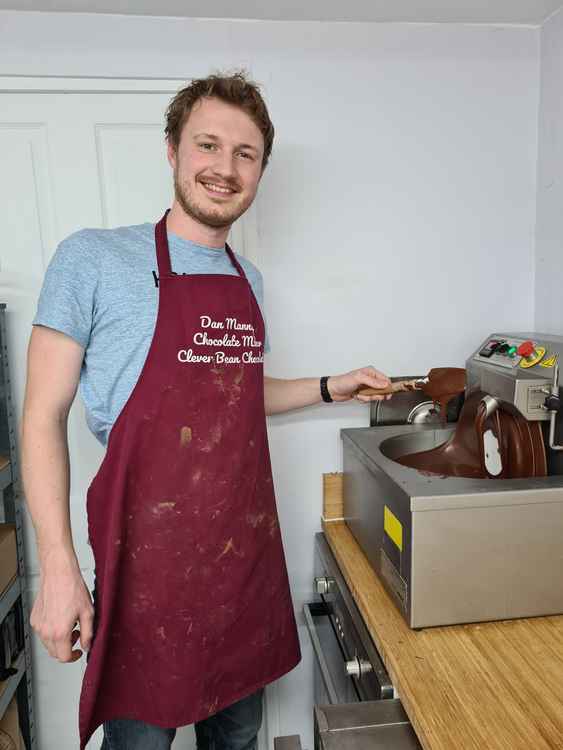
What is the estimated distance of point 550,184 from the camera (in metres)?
1.46

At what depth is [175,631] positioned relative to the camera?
3.39 ft

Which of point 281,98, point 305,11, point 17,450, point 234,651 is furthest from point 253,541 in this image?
point 305,11

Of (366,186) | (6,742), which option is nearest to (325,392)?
(366,186)

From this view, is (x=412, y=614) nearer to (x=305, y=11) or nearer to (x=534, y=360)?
(x=534, y=360)

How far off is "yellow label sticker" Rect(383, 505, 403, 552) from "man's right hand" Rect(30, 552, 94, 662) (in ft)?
1.77

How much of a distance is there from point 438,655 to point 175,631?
454 millimetres

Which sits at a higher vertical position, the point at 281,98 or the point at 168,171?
the point at 281,98

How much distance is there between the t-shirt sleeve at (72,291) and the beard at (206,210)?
7.5 inches

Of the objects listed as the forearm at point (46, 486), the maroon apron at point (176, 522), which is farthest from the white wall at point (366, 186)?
the forearm at point (46, 486)

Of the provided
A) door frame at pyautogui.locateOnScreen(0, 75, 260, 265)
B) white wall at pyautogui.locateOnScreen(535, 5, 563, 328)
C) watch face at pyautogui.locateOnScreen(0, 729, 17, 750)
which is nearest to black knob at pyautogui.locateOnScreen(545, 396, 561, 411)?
white wall at pyautogui.locateOnScreen(535, 5, 563, 328)

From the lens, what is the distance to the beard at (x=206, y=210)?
107 cm

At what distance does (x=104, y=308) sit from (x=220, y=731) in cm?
93

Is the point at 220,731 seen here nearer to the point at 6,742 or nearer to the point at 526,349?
the point at 6,742

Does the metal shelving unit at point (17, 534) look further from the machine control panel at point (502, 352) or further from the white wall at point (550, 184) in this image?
the white wall at point (550, 184)
